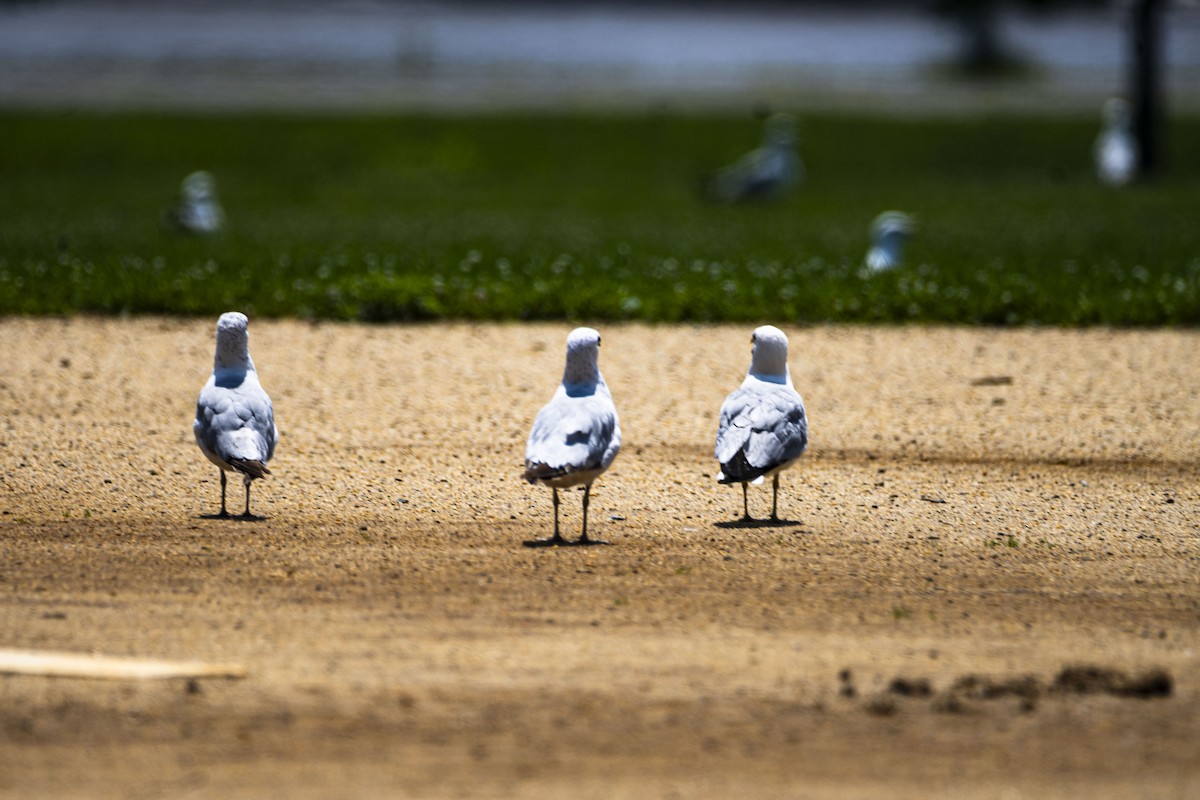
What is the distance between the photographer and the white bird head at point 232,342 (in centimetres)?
821

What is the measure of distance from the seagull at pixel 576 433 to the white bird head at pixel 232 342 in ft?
5.69

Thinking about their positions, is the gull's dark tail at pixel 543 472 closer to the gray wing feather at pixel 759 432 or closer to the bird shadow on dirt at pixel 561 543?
the bird shadow on dirt at pixel 561 543

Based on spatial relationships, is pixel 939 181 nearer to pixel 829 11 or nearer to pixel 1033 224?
pixel 1033 224

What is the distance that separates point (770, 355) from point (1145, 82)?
24.5 m

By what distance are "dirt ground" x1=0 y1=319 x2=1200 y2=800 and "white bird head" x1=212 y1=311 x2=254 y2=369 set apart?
79 centimetres

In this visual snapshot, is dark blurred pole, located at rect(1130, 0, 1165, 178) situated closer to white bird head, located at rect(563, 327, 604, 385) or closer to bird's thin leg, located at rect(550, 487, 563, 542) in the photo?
white bird head, located at rect(563, 327, 604, 385)

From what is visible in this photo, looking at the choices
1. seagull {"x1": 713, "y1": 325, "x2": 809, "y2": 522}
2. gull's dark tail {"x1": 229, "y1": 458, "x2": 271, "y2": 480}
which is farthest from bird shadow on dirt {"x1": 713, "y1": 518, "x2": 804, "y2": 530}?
gull's dark tail {"x1": 229, "y1": 458, "x2": 271, "y2": 480}

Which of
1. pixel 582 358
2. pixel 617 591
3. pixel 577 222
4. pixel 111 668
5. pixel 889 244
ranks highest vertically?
pixel 577 222

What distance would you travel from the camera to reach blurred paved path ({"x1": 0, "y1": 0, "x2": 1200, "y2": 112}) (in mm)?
41969

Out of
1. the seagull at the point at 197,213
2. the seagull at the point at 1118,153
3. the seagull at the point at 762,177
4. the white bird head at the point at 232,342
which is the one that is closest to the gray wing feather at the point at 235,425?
the white bird head at the point at 232,342

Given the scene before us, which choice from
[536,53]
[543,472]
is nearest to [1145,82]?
[536,53]

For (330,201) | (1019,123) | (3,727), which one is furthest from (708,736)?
(1019,123)

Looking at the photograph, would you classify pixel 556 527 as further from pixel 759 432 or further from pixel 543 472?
pixel 759 432

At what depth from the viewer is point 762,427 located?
7863 mm
